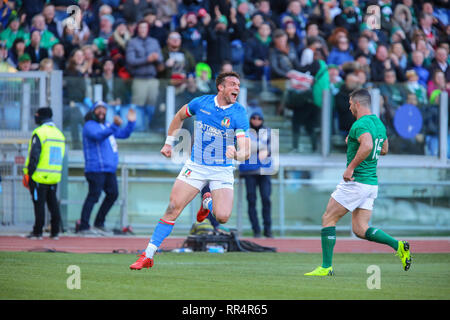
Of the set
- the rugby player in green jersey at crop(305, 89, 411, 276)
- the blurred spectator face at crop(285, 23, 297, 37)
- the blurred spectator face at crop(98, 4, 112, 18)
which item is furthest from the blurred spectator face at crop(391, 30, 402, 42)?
the rugby player in green jersey at crop(305, 89, 411, 276)

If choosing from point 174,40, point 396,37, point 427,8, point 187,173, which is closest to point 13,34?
point 174,40

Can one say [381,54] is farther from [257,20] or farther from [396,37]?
[257,20]

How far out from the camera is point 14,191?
1689 cm

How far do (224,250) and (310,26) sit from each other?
7813 millimetres

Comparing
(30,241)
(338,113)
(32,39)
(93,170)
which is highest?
(32,39)

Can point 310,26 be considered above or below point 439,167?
above

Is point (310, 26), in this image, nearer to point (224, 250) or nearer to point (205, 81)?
point (205, 81)

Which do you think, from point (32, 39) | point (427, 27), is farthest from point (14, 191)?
point (427, 27)

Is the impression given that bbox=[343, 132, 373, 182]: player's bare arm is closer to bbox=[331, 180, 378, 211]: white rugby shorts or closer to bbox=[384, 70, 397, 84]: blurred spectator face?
bbox=[331, 180, 378, 211]: white rugby shorts

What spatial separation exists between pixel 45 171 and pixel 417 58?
987 centimetres

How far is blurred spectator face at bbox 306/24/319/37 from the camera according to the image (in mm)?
20062

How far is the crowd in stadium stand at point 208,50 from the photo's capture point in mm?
17922

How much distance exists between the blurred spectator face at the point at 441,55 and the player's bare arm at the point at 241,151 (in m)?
12.0

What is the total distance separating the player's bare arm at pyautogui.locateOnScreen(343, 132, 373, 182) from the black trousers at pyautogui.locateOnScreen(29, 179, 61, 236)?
723 cm
